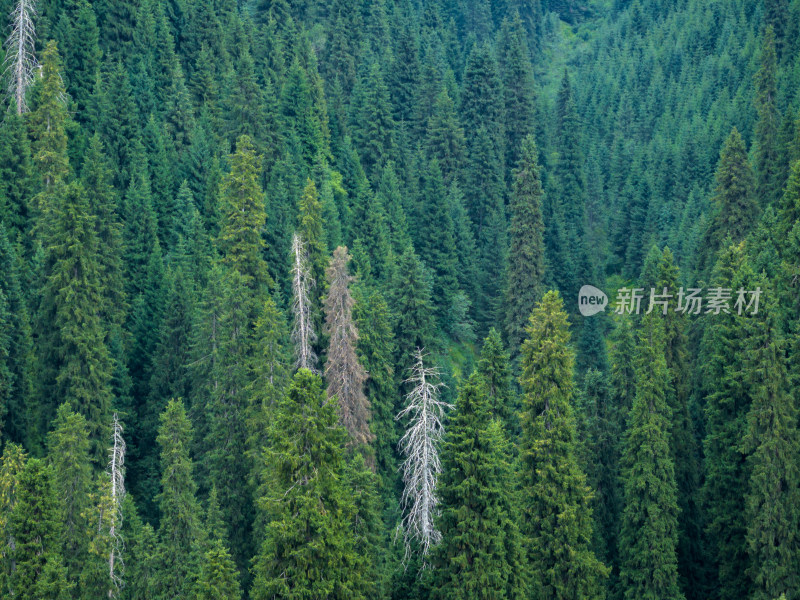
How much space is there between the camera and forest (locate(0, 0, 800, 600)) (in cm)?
4269

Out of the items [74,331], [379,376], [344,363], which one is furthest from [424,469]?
[74,331]

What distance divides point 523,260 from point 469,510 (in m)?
43.2

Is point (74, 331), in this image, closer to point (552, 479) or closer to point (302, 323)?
point (302, 323)

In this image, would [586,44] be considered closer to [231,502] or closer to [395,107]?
[395,107]

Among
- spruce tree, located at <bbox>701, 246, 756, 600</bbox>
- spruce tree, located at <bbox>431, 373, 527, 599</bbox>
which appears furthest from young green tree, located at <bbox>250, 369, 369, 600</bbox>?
spruce tree, located at <bbox>701, 246, 756, 600</bbox>

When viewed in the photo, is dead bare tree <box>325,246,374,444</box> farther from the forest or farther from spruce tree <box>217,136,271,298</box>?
spruce tree <box>217,136,271,298</box>

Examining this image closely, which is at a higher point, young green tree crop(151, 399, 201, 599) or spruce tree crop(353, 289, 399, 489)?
spruce tree crop(353, 289, 399, 489)

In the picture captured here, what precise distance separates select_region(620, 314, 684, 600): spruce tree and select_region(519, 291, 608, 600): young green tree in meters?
3.81

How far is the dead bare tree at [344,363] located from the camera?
5272cm

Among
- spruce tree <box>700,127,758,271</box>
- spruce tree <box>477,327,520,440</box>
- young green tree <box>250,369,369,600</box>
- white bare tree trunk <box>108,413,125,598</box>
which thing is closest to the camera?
young green tree <box>250,369,369,600</box>

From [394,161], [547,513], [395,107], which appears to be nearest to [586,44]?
[395,107]

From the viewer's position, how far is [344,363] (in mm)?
52969

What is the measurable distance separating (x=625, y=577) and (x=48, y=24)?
60.1 m

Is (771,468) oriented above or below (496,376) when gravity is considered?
below
